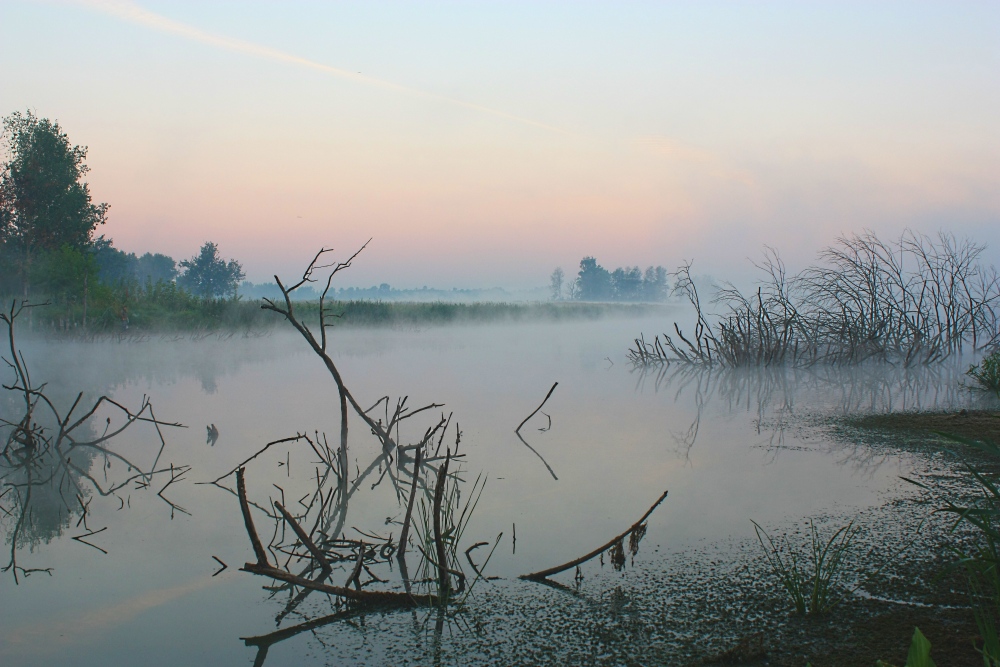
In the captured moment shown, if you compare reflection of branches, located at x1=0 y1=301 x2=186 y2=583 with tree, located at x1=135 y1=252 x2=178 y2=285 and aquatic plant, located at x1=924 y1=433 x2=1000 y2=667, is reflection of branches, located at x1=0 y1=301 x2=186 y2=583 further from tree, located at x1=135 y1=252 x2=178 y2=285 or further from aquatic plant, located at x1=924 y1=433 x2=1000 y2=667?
tree, located at x1=135 y1=252 x2=178 y2=285

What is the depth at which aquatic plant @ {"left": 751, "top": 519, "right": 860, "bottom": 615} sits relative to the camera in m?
3.33

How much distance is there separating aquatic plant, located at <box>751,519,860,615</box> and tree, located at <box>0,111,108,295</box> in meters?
36.5

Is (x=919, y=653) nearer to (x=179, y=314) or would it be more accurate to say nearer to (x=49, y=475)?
(x=49, y=475)

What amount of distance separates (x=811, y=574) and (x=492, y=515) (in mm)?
2238

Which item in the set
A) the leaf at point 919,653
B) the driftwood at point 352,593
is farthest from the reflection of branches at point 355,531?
the leaf at point 919,653

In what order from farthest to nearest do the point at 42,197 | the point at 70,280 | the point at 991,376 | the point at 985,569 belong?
the point at 42,197, the point at 70,280, the point at 991,376, the point at 985,569

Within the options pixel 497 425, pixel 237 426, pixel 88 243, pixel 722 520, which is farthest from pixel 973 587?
pixel 88 243

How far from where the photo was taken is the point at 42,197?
3525cm

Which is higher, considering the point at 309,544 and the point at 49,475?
the point at 309,544

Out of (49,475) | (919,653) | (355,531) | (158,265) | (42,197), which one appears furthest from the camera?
(158,265)

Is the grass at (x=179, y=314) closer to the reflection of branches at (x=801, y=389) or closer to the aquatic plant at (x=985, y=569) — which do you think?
the reflection of branches at (x=801, y=389)

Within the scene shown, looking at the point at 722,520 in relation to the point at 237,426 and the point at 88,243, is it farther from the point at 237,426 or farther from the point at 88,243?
the point at 88,243

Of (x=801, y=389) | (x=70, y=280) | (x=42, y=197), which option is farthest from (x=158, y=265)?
(x=801, y=389)

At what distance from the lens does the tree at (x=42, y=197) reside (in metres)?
34.1
